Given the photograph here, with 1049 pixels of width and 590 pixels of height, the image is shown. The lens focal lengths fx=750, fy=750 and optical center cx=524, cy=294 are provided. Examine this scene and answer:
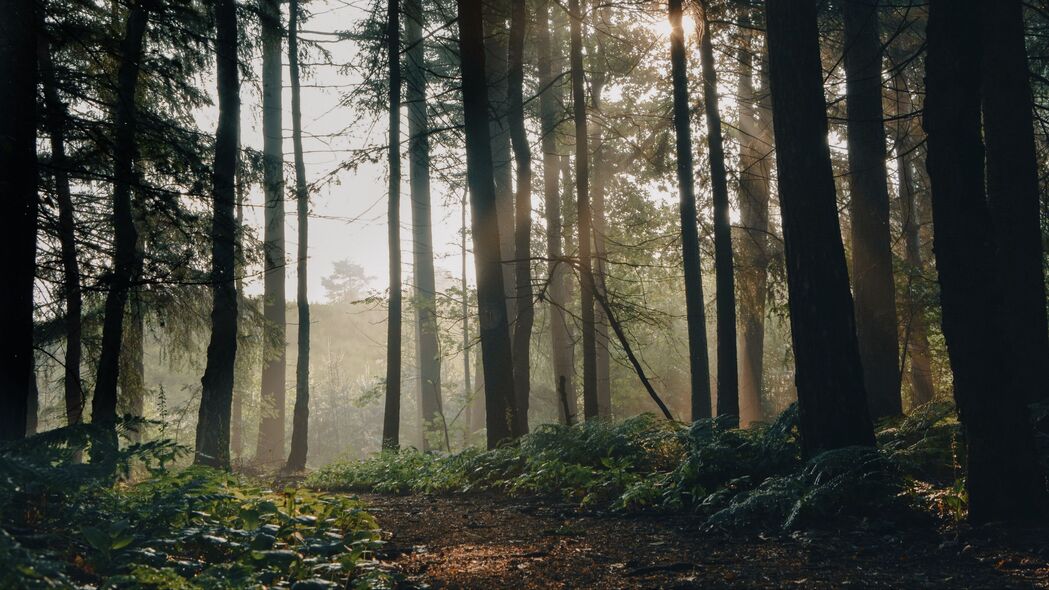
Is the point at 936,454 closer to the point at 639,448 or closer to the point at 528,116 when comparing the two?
the point at 639,448

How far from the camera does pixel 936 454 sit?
21.8 feet

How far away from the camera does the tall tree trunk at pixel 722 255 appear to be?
12.7 metres

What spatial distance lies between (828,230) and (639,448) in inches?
132

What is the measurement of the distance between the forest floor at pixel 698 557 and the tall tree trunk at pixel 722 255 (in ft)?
22.8

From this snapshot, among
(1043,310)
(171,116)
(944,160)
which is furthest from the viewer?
(171,116)

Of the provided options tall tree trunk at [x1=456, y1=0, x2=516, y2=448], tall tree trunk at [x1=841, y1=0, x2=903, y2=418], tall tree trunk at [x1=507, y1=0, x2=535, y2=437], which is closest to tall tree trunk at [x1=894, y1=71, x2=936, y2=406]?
tall tree trunk at [x1=841, y1=0, x2=903, y2=418]

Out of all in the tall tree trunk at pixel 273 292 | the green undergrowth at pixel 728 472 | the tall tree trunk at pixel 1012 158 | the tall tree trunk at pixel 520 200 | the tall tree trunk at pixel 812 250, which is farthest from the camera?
the tall tree trunk at pixel 273 292

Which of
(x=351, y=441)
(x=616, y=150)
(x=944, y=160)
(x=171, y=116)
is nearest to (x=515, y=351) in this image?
(x=171, y=116)

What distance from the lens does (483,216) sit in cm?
1081

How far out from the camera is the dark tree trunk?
16.3 feet

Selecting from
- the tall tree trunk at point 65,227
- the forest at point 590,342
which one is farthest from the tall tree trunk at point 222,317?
the tall tree trunk at point 65,227

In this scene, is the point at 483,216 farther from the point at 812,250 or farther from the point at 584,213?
the point at 812,250

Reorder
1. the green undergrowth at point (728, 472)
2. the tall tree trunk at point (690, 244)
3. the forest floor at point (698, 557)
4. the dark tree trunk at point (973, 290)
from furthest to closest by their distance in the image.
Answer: the tall tree trunk at point (690, 244) → the green undergrowth at point (728, 472) → the dark tree trunk at point (973, 290) → the forest floor at point (698, 557)

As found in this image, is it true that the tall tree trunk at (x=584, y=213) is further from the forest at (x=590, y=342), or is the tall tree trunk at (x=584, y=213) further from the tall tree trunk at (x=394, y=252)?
the tall tree trunk at (x=394, y=252)
